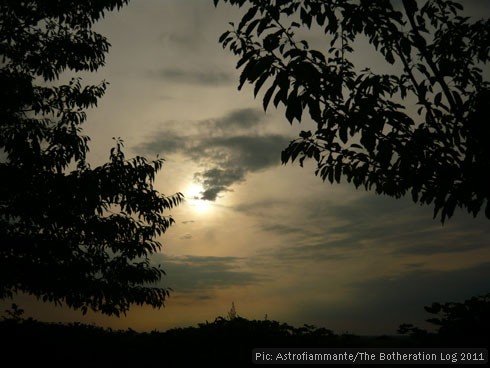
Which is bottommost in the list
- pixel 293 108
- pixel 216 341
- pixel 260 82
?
pixel 216 341

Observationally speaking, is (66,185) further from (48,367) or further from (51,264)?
(48,367)

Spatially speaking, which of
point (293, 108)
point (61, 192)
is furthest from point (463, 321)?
point (61, 192)

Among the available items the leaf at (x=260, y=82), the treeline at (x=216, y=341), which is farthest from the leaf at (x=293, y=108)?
the treeline at (x=216, y=341)

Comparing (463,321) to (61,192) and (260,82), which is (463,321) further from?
(61,192)

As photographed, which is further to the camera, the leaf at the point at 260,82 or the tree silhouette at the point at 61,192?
the tree silhouette at the point at 61,192

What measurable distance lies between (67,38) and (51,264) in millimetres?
6207

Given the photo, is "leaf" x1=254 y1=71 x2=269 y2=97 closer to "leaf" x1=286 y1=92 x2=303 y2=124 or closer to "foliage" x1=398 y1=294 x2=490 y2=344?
"leaf" x1=286 y1=92 x2=303 y2=124

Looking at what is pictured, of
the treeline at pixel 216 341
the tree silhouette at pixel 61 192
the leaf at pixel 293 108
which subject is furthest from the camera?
the tree silhouette at pixel 61 192

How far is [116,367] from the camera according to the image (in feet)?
16.0

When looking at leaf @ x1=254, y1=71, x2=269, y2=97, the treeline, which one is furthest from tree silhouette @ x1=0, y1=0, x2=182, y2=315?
leaf @ x1=254, y1=71, x2=269, y2=97

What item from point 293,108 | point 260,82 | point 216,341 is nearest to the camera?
point 293,108

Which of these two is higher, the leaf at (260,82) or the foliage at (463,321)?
the leaf at (260,82)

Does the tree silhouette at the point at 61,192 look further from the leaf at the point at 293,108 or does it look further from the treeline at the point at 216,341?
the leaf at the point at 293,108

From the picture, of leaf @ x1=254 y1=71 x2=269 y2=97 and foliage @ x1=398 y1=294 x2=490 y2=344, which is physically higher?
leaf @ x1=254 y1=71 x2=269 y2=97
